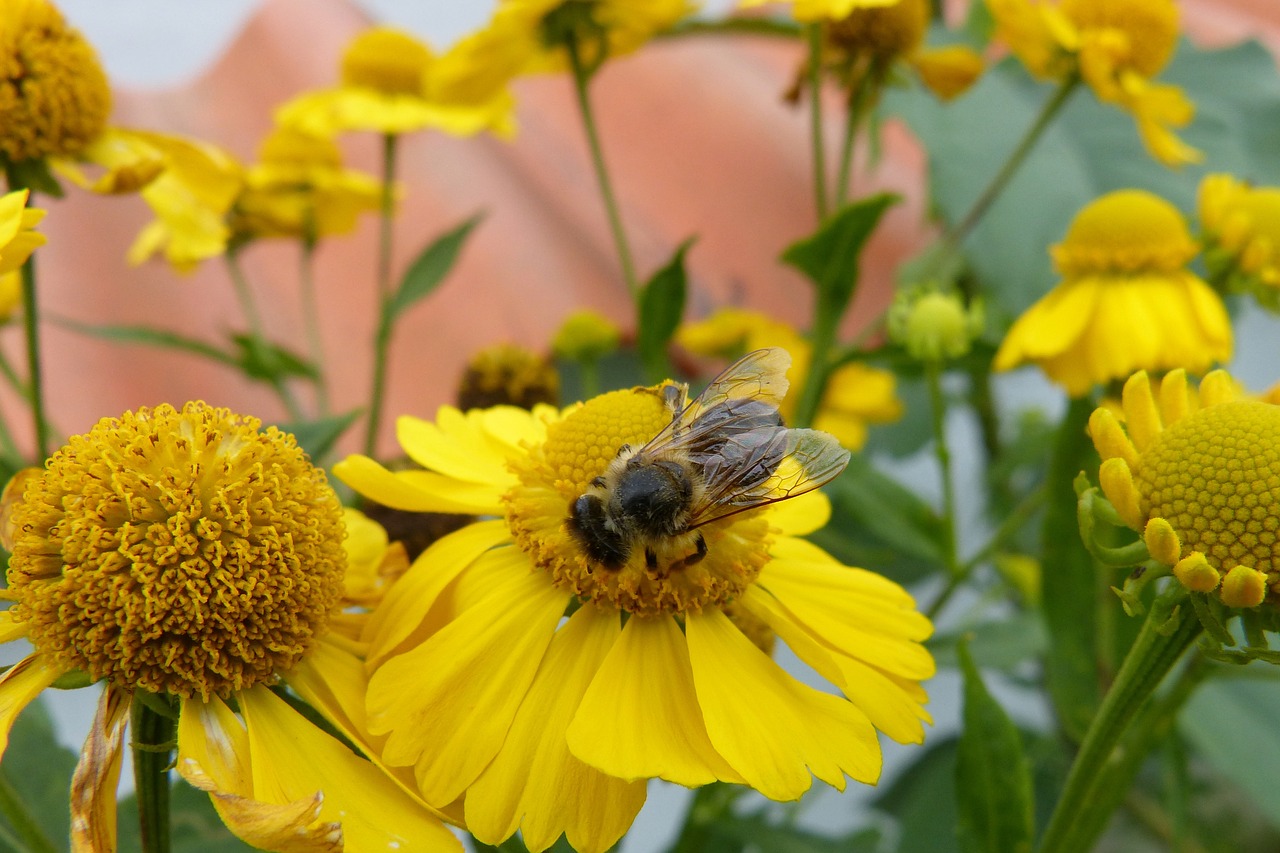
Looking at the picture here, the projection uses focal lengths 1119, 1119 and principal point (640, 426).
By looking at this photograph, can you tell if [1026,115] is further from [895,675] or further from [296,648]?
[296,648]

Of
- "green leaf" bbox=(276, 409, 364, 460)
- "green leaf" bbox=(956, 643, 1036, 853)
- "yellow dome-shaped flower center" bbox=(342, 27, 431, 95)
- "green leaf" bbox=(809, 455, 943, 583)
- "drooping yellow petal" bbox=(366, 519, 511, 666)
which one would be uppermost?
"yellow dome-shaped flower center" bbox=(342, 27, 431, 95)

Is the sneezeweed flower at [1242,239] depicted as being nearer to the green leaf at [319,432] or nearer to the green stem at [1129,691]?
the green stem at [1129,691]

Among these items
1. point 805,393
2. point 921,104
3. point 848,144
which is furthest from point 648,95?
point 805,393

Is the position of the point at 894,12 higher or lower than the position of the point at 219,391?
higher

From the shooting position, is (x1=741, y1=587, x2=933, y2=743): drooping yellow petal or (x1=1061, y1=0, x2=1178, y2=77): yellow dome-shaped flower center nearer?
(x1=741, y1=587, x2=933, y2=743): drooping yellow petal

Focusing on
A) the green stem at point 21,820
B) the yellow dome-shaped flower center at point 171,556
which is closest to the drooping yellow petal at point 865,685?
the yellow dome-shaped flower center at point 171,556

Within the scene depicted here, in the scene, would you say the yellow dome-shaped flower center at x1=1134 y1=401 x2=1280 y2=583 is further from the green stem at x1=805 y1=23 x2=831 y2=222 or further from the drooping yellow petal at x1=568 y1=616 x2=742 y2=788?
the green stem at x1=805 y1=23 x2=831 y2=222

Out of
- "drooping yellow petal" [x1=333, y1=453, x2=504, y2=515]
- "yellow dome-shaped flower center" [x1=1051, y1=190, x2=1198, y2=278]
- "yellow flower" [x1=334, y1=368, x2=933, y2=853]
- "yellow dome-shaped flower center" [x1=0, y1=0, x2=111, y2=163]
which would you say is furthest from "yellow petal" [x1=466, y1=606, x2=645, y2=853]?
"yellow dome-shaped flower center" [x1=1051, y1=190, x2=1198, y2=278]
